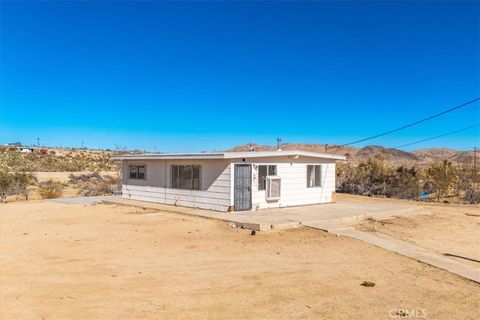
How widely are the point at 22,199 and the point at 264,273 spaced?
1838 centimetres

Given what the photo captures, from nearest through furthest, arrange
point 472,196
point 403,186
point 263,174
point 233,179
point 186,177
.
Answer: point 233,179
point 263,174
point 186,177
point 472,196
point 403,186

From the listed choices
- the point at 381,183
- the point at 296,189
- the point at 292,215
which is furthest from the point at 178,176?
the point at 381,183

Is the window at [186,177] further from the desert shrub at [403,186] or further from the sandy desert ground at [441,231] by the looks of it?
the desert shrub at [403,186]

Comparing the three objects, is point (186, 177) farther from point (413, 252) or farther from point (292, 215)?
point (413, 252)

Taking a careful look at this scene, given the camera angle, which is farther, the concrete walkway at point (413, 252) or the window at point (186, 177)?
the window at point (186, 177)

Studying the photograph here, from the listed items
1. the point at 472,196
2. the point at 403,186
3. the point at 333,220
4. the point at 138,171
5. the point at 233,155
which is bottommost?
the point at 333,220

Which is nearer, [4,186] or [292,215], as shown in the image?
[292,215]

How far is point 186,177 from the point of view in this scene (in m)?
16.2

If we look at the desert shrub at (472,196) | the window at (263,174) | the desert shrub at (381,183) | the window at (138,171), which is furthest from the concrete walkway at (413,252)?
the desert shrub at (381,183)

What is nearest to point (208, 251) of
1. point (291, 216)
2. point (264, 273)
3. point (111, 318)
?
point (264, 273)

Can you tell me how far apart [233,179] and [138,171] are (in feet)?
20.7

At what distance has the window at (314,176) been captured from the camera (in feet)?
58.0

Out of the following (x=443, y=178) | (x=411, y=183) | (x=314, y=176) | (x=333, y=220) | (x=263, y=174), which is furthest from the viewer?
(x=411, y=183)

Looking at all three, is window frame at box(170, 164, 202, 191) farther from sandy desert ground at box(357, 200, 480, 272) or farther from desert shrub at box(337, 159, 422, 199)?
desert shrub at box(337, 159, 422, 199)
